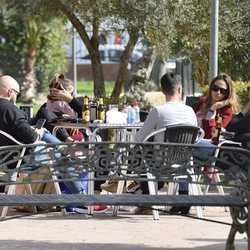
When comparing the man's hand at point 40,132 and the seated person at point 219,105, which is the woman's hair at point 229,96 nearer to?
the seated person at point 219,105

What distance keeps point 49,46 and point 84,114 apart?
76.2 ft

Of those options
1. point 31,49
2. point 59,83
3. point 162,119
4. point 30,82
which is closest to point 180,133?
point 162,119

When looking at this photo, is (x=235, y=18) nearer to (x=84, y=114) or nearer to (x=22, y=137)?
(x=84, y=114)

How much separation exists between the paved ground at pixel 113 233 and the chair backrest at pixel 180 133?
73 centimetres

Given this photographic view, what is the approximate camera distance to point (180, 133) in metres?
8.18

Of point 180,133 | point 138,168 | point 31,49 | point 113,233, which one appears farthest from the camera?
point 31,49

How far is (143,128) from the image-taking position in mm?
8320

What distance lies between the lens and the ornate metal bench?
6137mm

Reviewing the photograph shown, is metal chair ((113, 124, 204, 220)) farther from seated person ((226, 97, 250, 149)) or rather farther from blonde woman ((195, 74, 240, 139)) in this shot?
blonde woman ((195, 74, 240, 139))

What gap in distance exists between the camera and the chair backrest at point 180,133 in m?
8.12

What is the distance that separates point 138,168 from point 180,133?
5.64 ft

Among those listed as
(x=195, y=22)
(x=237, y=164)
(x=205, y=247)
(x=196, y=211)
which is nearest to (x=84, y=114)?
(x=196, y=211)

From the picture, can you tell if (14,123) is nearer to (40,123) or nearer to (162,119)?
(40,123)

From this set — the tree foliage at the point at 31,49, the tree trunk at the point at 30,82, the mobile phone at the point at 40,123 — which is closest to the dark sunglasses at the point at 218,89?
the mobile phone at the point at 40,123
